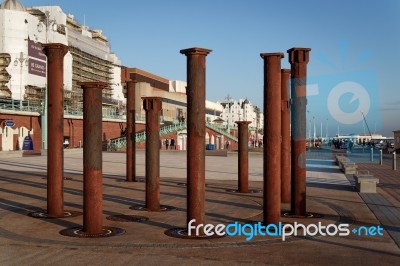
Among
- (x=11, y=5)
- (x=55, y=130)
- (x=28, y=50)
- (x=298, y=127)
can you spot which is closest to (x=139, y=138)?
(x=28, y=50)

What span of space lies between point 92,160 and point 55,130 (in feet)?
6.88

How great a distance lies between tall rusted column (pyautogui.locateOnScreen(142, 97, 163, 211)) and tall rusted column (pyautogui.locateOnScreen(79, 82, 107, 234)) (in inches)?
104

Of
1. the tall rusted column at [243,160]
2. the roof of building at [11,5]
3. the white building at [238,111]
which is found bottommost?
the tall rusted column at [243,160]

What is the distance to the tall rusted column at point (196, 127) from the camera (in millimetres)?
8086

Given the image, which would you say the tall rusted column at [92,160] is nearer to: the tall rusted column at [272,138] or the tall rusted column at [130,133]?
the tall rusted column at [272,138]

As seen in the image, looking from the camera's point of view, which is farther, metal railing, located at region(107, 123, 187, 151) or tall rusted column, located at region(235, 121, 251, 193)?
metal railing, located at region(107, 123, 187, 151)

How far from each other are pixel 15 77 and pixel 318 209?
190 feet

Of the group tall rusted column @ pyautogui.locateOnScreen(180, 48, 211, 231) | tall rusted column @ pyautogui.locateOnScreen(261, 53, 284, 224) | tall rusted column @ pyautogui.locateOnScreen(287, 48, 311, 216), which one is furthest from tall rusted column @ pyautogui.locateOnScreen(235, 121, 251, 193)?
tall rusted column @ pyautogui.locateOnScreen(180, 48, 211, 231)

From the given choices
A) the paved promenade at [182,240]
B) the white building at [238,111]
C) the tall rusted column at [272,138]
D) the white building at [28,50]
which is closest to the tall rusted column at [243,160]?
the paved promenade at [182,240]

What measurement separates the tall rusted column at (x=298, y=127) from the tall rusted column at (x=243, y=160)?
4.24 metres

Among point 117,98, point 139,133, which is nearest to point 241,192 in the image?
point 139,133

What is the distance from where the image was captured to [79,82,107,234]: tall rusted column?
827cm

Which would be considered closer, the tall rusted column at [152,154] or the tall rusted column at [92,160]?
the tall rusted column at [92,160]

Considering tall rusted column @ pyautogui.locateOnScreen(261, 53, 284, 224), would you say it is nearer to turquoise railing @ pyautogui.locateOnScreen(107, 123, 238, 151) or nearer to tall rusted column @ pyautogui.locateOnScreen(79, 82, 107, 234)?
tall rusted column @ pyautogui.locateOnScreen(79, 82, 107, 234)
